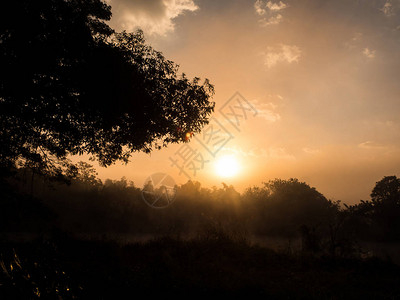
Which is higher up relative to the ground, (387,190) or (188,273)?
(387,190)

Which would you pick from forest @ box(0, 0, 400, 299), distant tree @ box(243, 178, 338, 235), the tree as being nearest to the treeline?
distant tree @ box(243, 178, 338, 235)

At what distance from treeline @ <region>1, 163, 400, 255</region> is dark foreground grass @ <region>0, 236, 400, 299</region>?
1452cm

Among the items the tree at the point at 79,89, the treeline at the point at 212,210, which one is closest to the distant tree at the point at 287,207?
the treeline at the point at 212,210

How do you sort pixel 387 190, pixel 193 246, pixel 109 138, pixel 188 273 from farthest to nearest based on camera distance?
pixel 387 190
pixel 193 246
pixel 109 138
pixel 188 273

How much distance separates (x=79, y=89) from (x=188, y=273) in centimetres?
812

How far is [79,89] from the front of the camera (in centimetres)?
884

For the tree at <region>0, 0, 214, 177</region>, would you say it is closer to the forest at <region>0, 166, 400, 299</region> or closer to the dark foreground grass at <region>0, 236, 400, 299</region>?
the forest at <region>0, 166, 400, 299</region>

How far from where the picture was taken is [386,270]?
11.4 m

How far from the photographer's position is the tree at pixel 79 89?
25.9 feet

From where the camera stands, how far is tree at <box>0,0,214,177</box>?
25.9 ft

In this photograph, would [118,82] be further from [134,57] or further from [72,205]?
[72,205]

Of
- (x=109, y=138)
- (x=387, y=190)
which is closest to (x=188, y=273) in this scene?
(x=109, y=138)

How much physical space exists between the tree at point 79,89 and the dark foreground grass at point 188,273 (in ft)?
15.3

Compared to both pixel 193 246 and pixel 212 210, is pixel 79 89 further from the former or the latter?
pixel 212 210
